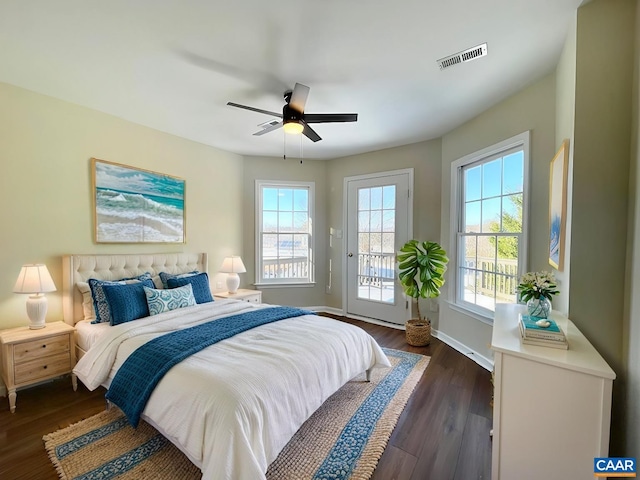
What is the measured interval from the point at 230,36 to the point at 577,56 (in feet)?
6.95

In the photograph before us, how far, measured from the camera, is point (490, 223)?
3.04m

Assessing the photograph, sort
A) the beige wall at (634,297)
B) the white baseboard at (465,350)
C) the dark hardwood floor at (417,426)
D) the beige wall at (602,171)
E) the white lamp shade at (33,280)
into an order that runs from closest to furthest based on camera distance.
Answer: the beige wall at (634,297) → the beige wall at (602,171) → the dark hardwood floor at (417,426) → the white lamp shade at (33,280) → the white baseboard at (465,350)

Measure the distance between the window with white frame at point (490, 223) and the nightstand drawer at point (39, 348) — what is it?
398cm

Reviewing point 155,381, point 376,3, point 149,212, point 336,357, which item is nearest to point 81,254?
point 149,212

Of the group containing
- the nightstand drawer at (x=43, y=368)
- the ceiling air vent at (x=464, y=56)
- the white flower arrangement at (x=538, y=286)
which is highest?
the ceiling air vent at (x=464, y=56)

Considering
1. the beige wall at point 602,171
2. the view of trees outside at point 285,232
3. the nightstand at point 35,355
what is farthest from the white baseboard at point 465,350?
the nightstand at point 35,355

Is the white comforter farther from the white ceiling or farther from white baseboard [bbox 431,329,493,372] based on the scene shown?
the white ceiling

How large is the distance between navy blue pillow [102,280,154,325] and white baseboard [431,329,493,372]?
3380mm

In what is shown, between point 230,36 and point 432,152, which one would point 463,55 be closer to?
point 230,36

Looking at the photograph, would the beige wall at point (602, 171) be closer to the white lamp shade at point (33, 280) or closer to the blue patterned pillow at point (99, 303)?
the blue patterned pillow at point (99, 303)

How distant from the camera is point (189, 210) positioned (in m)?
3.88

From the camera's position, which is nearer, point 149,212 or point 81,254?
point 81,254

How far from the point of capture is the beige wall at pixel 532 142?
2354 mm

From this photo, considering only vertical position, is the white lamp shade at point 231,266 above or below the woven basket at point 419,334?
above
